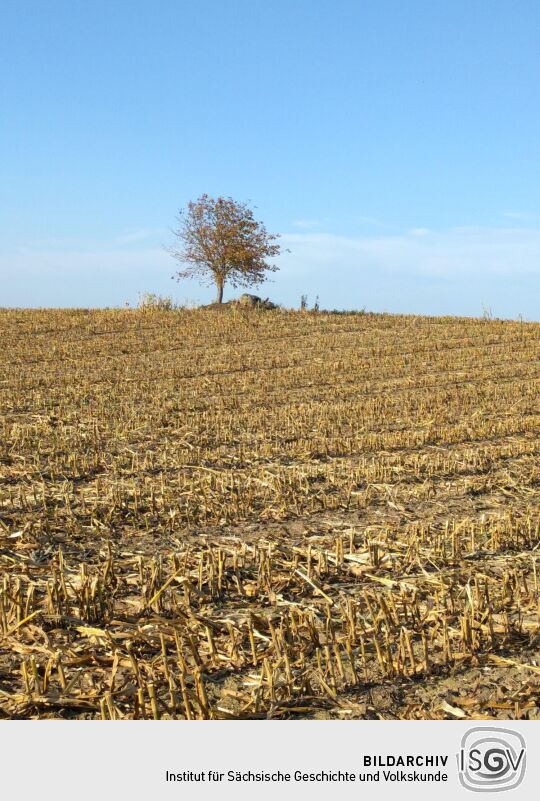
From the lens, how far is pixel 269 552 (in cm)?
696

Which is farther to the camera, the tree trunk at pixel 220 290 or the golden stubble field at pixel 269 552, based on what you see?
the tree trunk at pixel 220 290

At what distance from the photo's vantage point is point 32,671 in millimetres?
4855

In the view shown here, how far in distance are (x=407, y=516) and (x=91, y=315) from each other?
25071 millimetres

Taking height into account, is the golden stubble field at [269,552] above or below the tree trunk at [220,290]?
below
